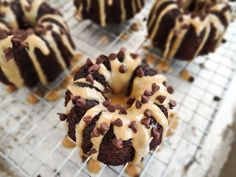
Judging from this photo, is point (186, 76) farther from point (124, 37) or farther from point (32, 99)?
point (32, 99)

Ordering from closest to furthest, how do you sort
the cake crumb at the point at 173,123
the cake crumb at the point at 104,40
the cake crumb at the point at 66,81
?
1. the cake crumb at the point at 173,123
2. the cake crumb at the point at 66,81
3. the cake crumb at the point at 104,40

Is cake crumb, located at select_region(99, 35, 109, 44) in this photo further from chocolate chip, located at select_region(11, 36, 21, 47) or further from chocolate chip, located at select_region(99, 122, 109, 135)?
chocolate chip, located at select_region(99, 122, 109, 135)

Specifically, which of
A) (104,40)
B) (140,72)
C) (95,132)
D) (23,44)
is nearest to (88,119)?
(95,132)

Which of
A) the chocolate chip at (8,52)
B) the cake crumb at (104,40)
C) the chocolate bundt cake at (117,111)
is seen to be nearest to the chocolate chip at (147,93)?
the chocolate bundt cake at (117,111)

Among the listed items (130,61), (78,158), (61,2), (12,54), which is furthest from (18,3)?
(78,158)

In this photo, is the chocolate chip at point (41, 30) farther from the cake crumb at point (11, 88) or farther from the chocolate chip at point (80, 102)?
the chocolate chip at point (80, 102)

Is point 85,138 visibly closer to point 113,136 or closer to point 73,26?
point 113,136
